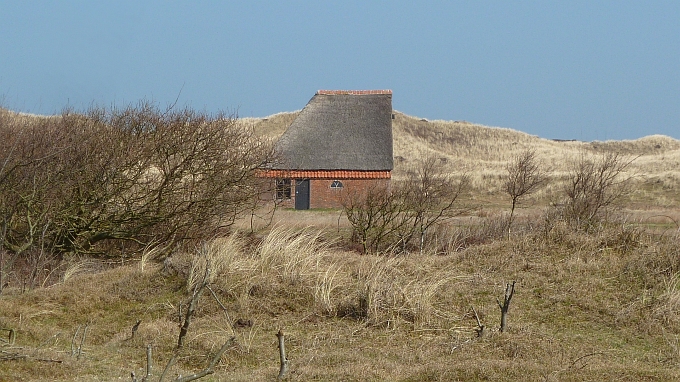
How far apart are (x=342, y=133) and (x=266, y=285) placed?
30721 mm

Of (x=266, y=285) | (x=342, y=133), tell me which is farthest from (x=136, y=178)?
(x=342, y=133)

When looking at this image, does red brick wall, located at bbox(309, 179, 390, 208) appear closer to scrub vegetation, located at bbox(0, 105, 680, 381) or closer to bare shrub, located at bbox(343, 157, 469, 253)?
scrub vegetation, located at bbox(0, 105, 680, 381)

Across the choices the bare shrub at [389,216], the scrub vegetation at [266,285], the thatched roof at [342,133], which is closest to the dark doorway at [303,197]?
the thatched roof at [342,133]

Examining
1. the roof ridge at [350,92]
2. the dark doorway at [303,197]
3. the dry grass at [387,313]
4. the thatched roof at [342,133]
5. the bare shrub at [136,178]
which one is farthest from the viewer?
the roof ridge at [350,92]

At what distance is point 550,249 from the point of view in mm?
12828

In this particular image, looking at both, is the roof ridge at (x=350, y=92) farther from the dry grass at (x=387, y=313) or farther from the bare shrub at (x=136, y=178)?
the dry grass at (x=387, y=313)

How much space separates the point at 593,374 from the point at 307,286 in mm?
4486

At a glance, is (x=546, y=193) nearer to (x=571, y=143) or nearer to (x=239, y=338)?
(x=571, y=143)

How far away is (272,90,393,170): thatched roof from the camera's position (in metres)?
40.0

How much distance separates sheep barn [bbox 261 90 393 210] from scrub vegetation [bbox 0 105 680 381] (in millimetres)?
19521

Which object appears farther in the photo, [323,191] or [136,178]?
[323,191]

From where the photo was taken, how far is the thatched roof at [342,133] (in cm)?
4003

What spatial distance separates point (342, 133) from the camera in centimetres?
4153

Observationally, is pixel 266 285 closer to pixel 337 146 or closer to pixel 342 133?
pixel 337 146
